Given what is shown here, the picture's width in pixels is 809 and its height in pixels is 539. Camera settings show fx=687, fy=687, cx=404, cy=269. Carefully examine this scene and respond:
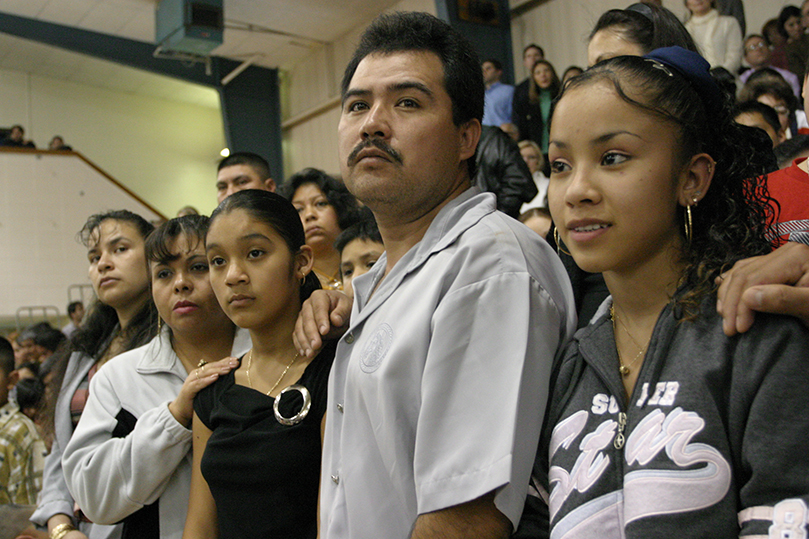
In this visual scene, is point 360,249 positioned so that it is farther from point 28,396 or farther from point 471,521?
point 28,396

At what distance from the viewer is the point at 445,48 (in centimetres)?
152

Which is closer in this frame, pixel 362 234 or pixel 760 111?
pixel 362 234

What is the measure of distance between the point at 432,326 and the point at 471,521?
322mm

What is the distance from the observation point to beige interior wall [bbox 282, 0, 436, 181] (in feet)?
36.7

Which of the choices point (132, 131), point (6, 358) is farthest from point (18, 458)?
point (132, 131)

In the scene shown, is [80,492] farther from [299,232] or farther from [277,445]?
[299,232]

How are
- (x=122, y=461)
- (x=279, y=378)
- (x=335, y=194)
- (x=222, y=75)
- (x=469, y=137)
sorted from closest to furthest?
(x=469, y=137)
(x=279, y=378)
(x=122, y=461)
(x=335, y=194)
(x=222, y=75)

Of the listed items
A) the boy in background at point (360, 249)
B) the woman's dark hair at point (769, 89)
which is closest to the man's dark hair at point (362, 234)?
the boy in background at point (360, 249)

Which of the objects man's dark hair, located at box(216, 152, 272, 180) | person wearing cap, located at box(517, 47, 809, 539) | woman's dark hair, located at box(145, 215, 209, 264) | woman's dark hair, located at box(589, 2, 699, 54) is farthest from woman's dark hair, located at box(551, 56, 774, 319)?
man's dark hair, located at box(216, 152, 272, 180)

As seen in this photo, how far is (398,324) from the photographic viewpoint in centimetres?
125

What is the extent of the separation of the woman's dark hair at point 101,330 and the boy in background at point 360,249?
68 cm

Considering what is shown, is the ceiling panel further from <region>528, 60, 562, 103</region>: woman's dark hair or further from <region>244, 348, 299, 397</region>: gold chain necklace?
<region>244, 348, 299, 397</region>: gold chain necklace

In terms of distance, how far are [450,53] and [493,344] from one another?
27.9 inches

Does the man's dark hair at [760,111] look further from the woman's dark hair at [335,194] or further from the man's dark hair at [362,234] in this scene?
the woman's dark hair at [335,194]
